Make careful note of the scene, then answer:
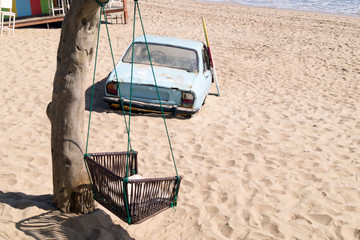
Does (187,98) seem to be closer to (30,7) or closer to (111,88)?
(111,88)

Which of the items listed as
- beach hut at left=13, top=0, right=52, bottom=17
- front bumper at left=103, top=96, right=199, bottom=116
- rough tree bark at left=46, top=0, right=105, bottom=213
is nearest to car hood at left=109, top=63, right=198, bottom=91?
front bumper at left=103, top=96, right=199, bottom=116

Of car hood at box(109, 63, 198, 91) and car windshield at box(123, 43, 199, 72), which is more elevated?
car windshield at box(123, 43, 199, 72)

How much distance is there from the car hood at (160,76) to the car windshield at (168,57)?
17 centimetres

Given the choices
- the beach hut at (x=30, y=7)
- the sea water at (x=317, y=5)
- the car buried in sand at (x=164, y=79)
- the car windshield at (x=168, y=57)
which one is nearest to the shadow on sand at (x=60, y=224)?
the car buried in sand at (x=164, y=79)

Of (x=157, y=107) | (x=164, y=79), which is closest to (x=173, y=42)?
(x=164, y=79)

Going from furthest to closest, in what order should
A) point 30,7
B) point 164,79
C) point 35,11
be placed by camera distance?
point 35,11 < point 30,7 < point 164,79

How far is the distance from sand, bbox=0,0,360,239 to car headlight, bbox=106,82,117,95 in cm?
45

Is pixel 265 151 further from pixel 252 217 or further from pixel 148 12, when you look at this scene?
pixel 148 12

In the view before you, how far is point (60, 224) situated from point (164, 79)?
3.73m

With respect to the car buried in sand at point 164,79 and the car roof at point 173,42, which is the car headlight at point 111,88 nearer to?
the car buried in sand at point 164,79

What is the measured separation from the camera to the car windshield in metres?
7.63

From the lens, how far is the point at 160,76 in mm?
7141

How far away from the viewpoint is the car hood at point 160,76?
6922mm

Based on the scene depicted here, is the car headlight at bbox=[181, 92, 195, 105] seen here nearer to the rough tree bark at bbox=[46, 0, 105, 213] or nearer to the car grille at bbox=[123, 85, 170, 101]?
the car grille at bbox=[123, 85, 170, 101]
